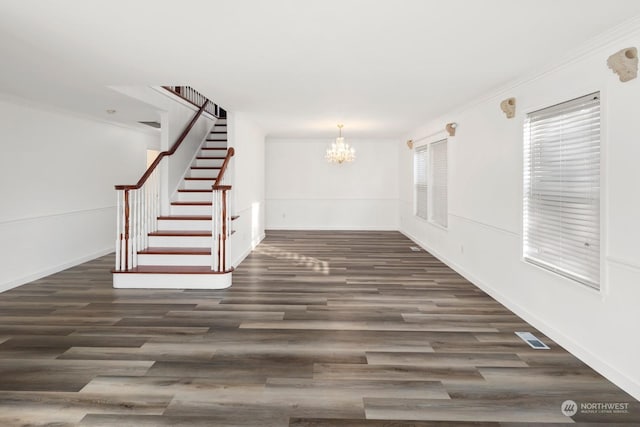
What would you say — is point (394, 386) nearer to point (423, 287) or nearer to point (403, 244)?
point (423, 287)

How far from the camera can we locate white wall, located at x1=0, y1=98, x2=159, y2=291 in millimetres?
5070

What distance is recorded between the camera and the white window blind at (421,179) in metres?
8.08

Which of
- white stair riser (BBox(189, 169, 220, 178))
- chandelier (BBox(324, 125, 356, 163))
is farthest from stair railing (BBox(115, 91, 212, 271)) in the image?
chandelier (BBox(324, 125, 356, 163))

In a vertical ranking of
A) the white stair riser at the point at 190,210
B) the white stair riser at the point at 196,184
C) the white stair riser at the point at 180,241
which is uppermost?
the white stair riser at the point at 196,184

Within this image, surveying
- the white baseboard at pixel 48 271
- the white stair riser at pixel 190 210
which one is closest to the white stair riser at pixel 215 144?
the white stair riser at pixel 190 210

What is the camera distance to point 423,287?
5031 millimetres

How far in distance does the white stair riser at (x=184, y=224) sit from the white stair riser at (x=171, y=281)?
113 cm

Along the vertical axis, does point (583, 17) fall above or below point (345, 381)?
above

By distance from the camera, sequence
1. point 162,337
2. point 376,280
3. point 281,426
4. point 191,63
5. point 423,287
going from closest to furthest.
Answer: point 281,426
point 162,337
point 191,63
point 423,287
point 376,280

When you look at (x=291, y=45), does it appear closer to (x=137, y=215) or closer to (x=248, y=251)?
(x=137, y=215)

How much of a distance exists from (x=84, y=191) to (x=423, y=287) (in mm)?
5391

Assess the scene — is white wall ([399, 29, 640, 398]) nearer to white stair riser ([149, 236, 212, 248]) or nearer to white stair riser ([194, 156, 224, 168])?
white stair riser ([149, 236, 212, 248])

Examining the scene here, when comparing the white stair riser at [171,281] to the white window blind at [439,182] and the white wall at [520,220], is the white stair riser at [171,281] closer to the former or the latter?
the white wall at [520,220]

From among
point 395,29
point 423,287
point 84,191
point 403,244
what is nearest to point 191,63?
point 395,29
